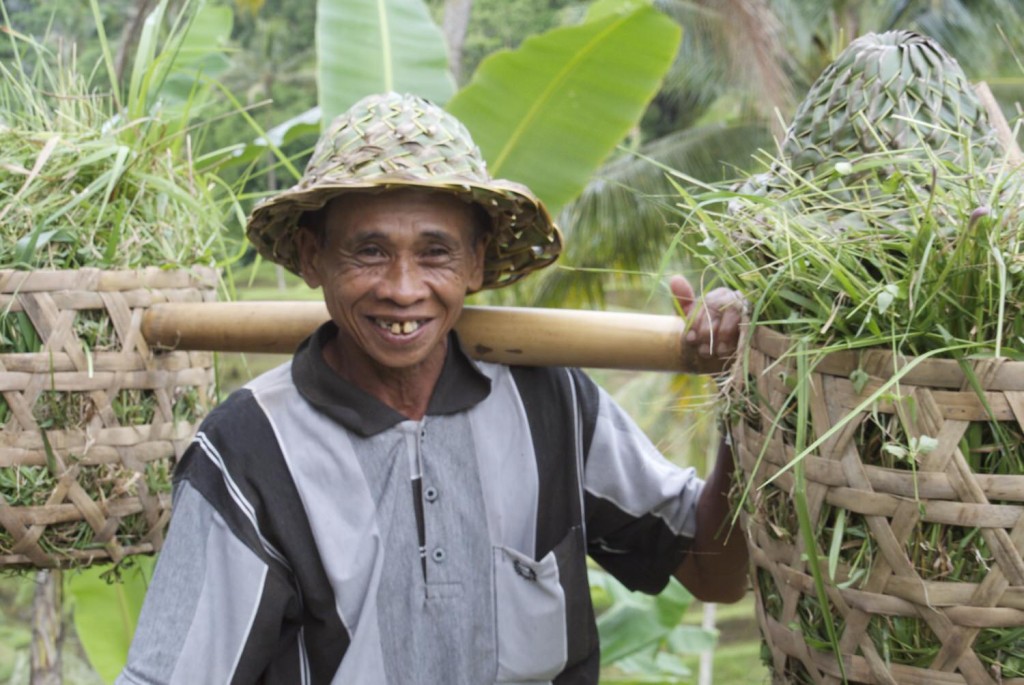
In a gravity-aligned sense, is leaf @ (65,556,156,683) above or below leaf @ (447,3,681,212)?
below

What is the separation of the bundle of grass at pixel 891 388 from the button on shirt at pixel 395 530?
0.59 meters

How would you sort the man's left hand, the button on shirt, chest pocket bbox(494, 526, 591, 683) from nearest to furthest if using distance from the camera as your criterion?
the man's left hand → the button on shirt → chest pocket bbox(494, 526, 591, 683)

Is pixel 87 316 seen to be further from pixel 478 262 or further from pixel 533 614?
pixel 533 614

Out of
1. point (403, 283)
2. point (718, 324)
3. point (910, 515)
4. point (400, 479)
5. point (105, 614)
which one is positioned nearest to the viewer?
point (910, 515)

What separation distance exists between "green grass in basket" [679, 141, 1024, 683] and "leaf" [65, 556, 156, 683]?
2231 millimetres

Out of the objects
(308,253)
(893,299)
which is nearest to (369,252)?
(308,253)

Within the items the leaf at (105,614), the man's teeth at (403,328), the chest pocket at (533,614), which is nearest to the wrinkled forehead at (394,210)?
the man's teeth at (403,328)

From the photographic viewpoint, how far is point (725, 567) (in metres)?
1.99

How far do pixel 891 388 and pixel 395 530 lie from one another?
890 mm

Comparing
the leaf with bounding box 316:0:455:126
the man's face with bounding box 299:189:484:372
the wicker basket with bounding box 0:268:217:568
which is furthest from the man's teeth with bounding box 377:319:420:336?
the leaf with bounding box 316:0:455:126

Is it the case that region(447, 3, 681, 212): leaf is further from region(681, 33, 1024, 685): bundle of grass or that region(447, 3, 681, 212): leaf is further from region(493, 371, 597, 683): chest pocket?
region(681, 33, 1024, 685): bundle of grass

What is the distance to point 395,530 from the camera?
5.98 ft

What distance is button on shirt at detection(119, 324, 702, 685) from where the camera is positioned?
1.72 m

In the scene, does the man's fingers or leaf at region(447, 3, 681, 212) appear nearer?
the man's fingers
